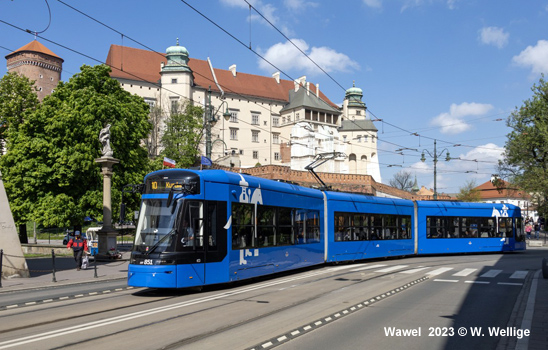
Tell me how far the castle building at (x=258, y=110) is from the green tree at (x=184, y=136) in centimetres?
2176

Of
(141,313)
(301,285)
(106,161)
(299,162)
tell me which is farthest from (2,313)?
(299,162)

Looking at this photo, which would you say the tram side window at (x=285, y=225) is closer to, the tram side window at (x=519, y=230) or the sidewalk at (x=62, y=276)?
the sidewalk at (x=62, y=276)

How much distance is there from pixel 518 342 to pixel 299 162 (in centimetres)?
8524

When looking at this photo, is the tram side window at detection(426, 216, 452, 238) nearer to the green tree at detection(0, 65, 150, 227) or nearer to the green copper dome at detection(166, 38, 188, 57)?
the green tree at detection(0, 65, 150, 227)

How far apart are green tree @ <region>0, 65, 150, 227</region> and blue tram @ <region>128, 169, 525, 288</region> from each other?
17.4 m

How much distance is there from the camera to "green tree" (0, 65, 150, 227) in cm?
3266

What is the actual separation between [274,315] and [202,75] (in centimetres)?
8140

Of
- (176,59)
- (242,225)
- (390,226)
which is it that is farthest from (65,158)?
(176,59)

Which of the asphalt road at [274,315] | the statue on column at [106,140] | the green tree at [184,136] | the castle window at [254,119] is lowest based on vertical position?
the asphalt road at [274,315]

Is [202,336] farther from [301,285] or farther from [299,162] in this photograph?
[299,162]

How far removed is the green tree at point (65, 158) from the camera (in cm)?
3266

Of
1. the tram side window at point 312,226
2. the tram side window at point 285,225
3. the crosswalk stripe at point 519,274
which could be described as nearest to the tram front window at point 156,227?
the tram side window at point 285,225

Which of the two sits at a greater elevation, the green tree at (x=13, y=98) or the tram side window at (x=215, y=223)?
the green tree at (x=13, y=98)

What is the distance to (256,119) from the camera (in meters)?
98.7
